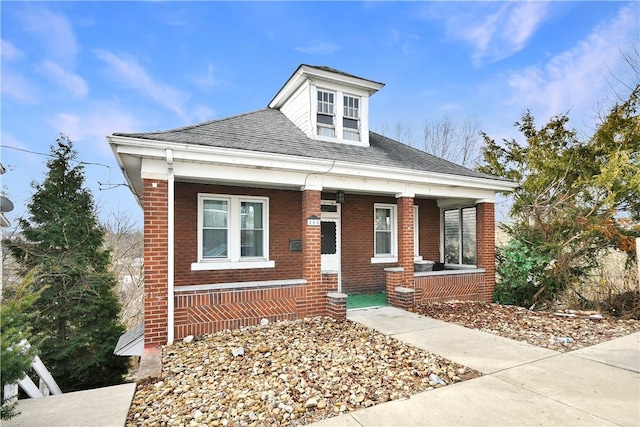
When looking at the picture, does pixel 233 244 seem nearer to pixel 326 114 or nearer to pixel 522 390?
pixel 326 114

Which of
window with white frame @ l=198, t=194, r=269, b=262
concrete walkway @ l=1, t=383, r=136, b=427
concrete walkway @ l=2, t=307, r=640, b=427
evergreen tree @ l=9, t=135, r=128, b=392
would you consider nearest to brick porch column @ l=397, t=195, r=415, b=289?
concrete walkway @ l=2, t=307, r=640, b=427

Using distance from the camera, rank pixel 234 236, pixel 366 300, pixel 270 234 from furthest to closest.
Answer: pixel 366 300 < pixel 270 234 < pixel 234 236

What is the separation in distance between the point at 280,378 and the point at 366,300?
5.30 metres

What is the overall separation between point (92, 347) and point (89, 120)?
1025 cm

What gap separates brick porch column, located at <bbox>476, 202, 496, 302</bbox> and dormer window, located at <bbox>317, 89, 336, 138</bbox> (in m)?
5.12

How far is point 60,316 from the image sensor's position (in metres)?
8.02

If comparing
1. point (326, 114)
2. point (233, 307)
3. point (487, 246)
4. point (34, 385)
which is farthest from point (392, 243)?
point (34, 385)

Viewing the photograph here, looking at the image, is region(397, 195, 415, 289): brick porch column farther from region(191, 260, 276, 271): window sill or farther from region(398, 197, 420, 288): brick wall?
region(191, 260, 276, 271): window sill

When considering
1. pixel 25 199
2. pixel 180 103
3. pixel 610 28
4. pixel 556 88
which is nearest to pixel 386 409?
pixel 25 199

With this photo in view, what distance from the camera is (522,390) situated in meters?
3.82

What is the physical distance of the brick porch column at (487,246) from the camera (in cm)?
954

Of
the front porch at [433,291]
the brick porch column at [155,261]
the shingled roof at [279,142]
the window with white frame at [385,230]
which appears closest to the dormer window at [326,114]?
the shingled roof at [279,142]

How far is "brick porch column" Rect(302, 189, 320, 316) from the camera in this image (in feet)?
23.2

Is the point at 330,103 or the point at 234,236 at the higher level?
the point at 330,103
